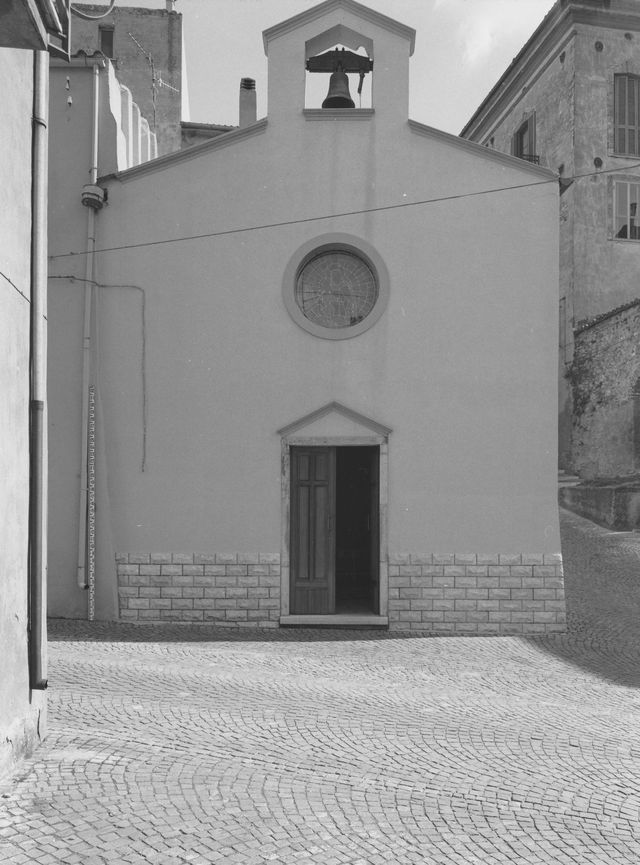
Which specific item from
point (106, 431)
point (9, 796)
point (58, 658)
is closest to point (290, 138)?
point (106, 431)

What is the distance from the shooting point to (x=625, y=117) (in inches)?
885

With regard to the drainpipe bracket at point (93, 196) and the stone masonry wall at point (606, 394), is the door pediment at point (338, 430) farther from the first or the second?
the stone masonry wall at point (606, 394)

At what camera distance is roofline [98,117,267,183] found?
1018cm

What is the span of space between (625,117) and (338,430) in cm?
1729

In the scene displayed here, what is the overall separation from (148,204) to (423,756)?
759cm

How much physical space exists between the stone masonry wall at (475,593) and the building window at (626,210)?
15.3 m

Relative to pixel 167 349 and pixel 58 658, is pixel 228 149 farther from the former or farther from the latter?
pixel 58 658

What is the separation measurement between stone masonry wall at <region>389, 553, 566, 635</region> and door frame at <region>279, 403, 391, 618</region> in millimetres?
163

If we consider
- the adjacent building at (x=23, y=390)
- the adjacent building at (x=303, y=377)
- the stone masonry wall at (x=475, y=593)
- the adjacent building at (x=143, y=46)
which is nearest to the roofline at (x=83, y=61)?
the adjacent building at (x=303, y=377)

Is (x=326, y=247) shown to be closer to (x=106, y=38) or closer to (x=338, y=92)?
(x=338, y=92)

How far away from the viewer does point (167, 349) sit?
1017 centimetres

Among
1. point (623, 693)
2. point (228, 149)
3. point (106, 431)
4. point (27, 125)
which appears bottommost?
point (623, 693)

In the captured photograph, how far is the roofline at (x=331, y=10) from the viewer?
33.9 ft

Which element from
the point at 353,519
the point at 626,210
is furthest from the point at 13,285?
the point at 626,210
